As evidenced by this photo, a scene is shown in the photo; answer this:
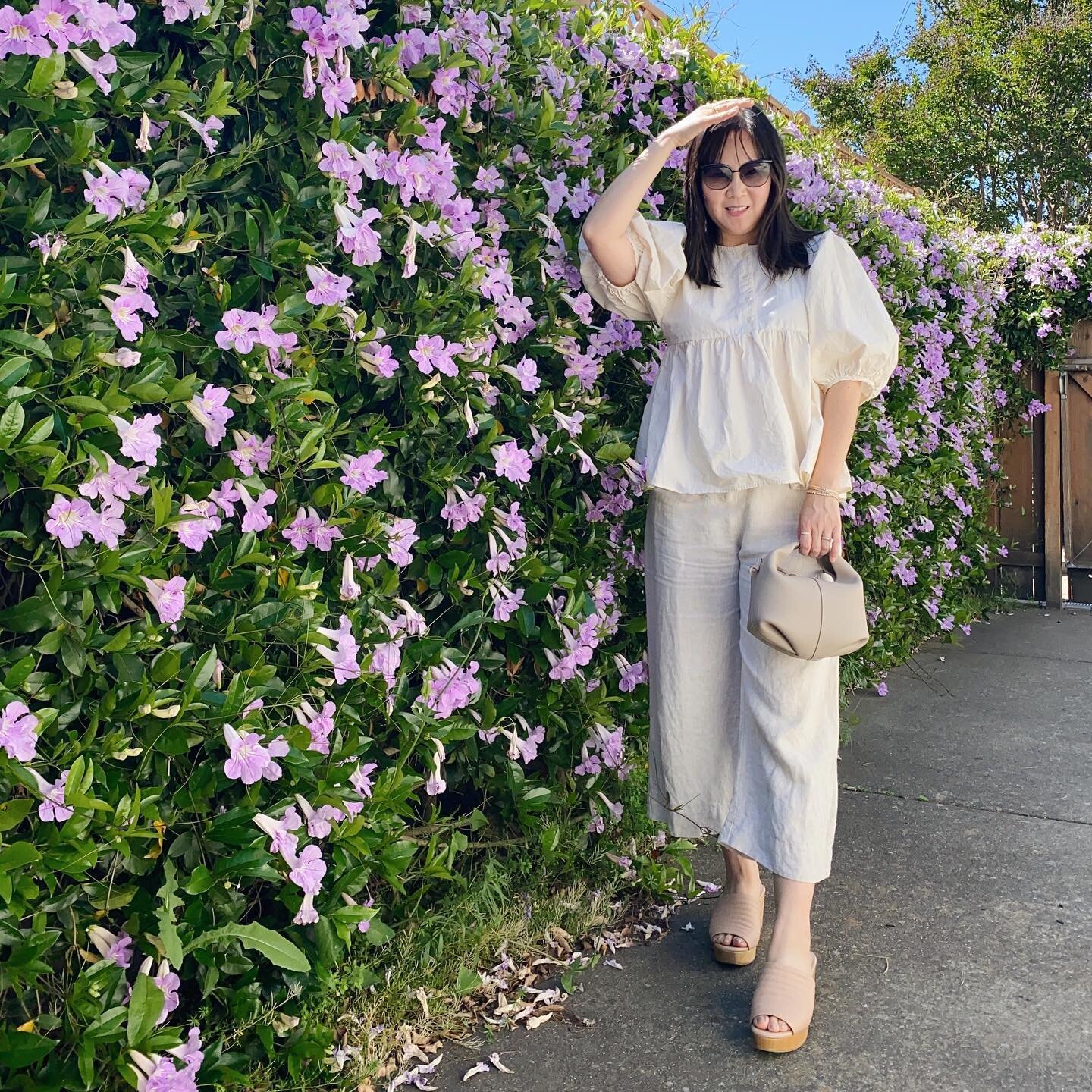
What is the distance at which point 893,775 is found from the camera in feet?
13.2

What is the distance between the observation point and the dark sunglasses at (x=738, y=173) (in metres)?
2.52

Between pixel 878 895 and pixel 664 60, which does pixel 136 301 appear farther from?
pixel 878 895

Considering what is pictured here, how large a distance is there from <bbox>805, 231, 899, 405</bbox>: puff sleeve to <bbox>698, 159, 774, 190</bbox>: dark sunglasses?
199 millimetres

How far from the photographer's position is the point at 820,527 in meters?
2.47

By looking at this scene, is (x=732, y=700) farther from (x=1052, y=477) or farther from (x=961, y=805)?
(x=1052, y=477)

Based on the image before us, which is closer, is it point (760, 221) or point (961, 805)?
point (760, 221)

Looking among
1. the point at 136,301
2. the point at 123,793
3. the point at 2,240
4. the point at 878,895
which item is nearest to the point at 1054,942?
the point at 878,895

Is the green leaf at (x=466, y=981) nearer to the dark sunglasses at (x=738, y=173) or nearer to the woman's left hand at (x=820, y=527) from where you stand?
the woman's left hand at (x=820, y=527)

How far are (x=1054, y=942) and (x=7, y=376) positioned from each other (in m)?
2.57

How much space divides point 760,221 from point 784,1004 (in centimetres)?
169

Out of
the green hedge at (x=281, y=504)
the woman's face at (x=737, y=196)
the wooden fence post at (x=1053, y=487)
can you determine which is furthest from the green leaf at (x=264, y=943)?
the wooden fence post at (x=1053, y=487)

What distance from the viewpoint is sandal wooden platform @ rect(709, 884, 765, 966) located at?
2.63 m

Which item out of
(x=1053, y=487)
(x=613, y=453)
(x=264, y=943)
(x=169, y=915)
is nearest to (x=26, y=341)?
(x=169, y=915)

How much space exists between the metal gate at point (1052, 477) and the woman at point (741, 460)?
5.87 m
